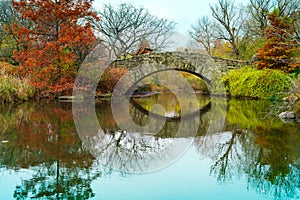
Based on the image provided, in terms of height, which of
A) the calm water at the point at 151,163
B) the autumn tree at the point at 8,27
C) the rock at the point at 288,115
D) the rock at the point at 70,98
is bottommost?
the calm water at the point at 151,163

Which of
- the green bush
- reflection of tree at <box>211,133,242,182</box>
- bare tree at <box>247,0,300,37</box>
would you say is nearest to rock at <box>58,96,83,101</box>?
the green bush

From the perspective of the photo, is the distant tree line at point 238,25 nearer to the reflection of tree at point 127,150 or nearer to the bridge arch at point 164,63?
the bridge arch at point 164,63

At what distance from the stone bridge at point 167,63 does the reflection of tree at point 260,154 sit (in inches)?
338

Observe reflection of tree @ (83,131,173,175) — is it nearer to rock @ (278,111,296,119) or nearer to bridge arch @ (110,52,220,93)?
rock @ (278,111,296,119)

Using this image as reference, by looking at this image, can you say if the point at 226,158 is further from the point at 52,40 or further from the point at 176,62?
the point at 176,62

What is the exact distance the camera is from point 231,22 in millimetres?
21359

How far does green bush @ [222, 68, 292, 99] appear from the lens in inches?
458

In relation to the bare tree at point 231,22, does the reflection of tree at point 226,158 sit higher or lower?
lower

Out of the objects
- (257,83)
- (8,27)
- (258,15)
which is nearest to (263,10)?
(258,15)

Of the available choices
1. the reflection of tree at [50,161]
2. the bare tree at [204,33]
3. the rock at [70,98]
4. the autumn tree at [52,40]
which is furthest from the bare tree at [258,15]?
the reflection of tree at [50,161]

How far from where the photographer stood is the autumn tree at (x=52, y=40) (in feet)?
40.1

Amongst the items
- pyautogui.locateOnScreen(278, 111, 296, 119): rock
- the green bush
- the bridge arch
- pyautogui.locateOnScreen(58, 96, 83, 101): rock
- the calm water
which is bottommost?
the calm water

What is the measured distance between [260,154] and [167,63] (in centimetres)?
1087

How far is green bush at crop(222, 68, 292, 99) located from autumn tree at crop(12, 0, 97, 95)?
6621 millimetres
